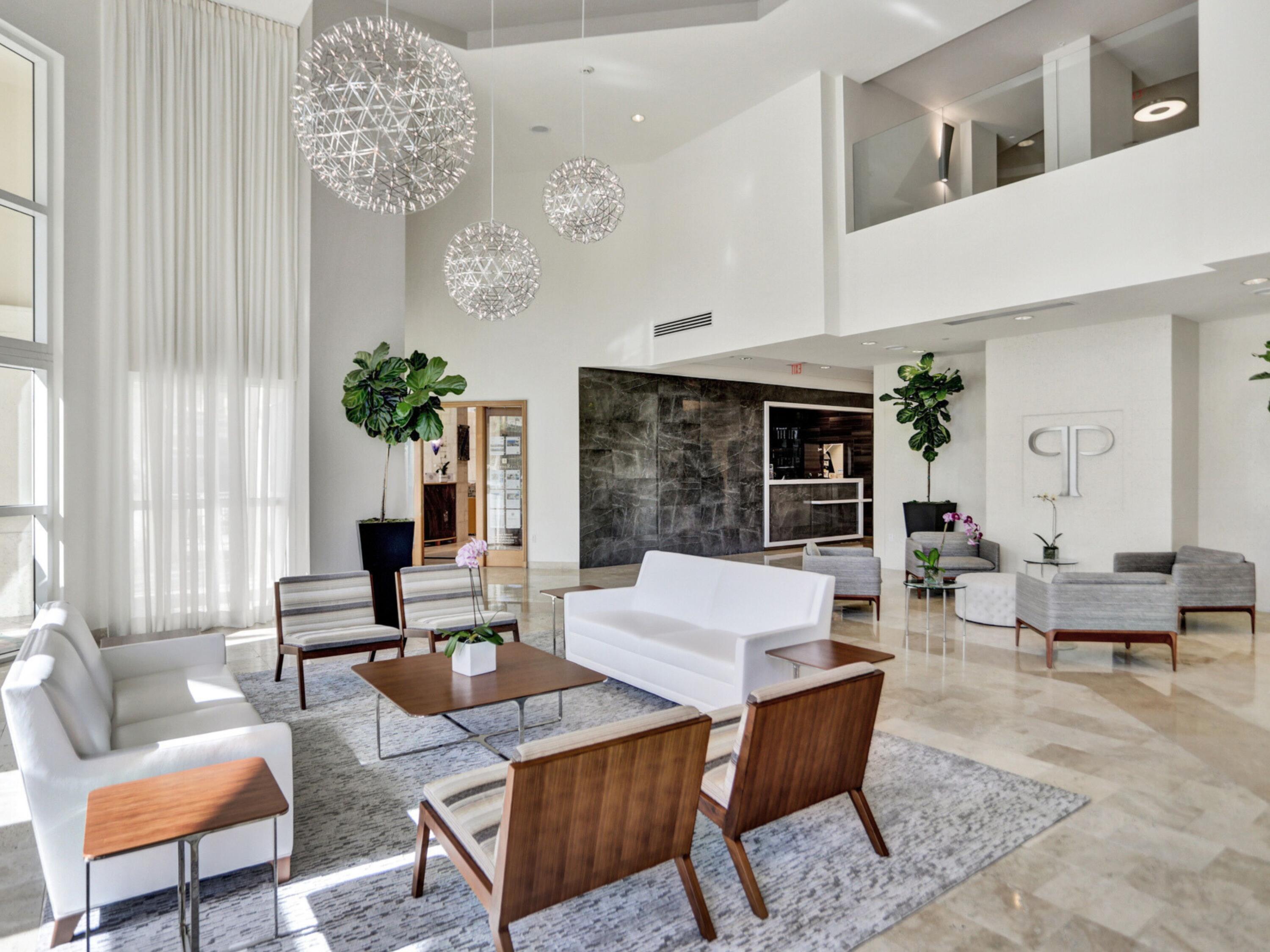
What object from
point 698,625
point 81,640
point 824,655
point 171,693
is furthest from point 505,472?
point 824,655

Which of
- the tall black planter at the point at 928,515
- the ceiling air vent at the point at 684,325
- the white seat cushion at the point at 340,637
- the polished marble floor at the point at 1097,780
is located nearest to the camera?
the polished marble floor at the point at 1097,780

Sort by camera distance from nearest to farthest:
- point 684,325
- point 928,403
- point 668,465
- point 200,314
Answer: point 200,314 < point 928,403 < point 684,325 < point 668,465

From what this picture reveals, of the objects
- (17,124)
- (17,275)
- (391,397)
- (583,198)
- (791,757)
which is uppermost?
(17,124)

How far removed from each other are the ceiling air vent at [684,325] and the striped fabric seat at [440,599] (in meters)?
5.05

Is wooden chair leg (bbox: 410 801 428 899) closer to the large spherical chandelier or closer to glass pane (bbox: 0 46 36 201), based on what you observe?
the large spherical chandelier

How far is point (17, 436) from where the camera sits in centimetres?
562

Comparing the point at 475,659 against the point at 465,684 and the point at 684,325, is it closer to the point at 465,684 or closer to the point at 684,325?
the point at 465,684

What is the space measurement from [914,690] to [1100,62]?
5208mm

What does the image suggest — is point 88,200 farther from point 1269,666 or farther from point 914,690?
point 1269,666

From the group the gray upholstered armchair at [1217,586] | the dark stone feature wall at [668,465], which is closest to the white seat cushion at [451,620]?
the dark stone feature wall at [668,465]

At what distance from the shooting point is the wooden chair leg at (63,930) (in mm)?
2266

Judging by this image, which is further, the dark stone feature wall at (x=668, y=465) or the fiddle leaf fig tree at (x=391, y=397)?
the dark stone feature wall at (x=668, y=465)

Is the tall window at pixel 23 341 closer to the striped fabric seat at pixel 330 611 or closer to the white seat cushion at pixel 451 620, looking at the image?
the striped fabric seat at pixel 330 611

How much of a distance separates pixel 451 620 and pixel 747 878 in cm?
338
